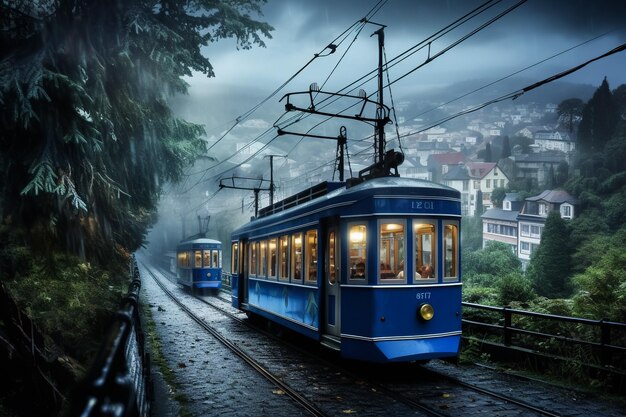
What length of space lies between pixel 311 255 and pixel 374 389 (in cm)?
328

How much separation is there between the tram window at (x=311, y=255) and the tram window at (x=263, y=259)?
361 centimetres

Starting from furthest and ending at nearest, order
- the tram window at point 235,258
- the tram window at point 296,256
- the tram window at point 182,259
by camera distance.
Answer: the tram window at point 182,259 → the tram window at point 235,258 → the tram window at point 296,256

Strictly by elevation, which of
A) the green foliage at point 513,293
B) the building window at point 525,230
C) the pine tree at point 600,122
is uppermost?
the pine tree at point 600,122

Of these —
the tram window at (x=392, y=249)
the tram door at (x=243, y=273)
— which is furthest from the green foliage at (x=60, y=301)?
the tram window at (x=392, y=249)

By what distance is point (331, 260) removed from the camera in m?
9.70

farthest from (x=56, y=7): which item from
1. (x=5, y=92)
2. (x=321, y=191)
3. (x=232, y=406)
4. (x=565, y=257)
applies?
(x=565, y=257)

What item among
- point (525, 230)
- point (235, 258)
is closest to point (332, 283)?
point (235, 258)

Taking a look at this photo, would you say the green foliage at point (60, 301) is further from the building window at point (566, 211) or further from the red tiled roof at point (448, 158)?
the red tiled roof at point (448, 158)

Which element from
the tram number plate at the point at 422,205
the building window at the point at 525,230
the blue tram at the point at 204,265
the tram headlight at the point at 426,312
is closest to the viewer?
the tram headlight at the point at 426,312

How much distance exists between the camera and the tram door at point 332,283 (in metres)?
9.36

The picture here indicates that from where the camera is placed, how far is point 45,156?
384 inches

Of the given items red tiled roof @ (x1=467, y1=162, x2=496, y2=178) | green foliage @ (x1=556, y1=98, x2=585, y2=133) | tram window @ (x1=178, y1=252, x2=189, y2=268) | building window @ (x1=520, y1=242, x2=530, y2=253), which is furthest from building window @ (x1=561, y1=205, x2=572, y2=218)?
tram window @ (x1=178, y1=252, x2=189, y2=268)

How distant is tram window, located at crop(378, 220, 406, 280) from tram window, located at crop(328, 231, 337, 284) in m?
1.13

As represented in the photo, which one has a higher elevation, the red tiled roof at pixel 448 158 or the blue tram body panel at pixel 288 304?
the red tiled roof at pixel 448 158
